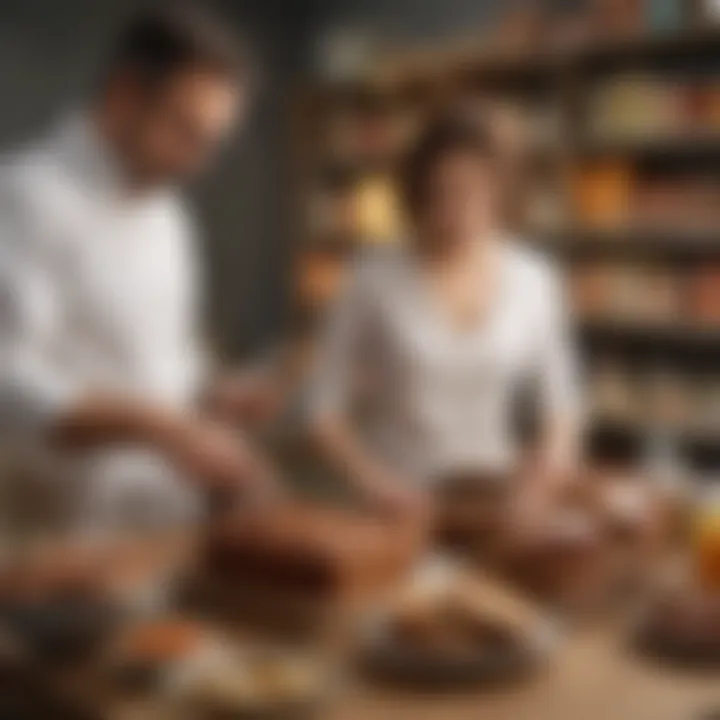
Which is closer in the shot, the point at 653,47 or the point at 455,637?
the point at 455,637

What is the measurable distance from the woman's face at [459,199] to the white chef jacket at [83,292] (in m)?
0.17

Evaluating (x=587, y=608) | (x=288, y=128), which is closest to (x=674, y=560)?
(x=587, y=608)

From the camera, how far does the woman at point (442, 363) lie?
0.91 meters

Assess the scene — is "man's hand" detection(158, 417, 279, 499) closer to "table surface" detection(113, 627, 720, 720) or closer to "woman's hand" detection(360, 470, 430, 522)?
"woman's hand" detection(360, 470, 430, 522)

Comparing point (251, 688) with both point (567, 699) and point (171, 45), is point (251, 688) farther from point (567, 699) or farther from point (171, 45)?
point (171, 45)

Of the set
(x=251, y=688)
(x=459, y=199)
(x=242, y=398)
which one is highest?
(x=459, y=199)

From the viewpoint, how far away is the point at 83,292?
0.86m

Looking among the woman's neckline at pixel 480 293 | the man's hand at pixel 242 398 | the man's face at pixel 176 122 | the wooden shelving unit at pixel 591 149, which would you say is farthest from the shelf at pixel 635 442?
the man's face at pixel 176 122

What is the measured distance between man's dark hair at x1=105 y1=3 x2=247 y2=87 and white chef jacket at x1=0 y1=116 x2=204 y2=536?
0.05 meters

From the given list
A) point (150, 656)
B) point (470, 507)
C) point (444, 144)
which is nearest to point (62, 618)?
point (150, 656)

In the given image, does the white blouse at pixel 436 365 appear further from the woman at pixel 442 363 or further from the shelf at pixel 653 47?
the shelf at pixel 653 47

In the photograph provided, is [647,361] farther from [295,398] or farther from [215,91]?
[215,91]

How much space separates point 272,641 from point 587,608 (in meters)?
0.21

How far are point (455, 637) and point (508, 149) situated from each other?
0.33 m
